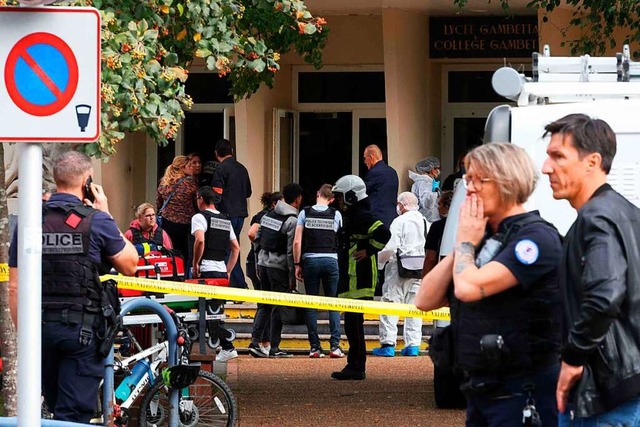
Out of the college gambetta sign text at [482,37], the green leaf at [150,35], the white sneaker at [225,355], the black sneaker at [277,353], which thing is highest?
the college gambetta sign text at [482,37]

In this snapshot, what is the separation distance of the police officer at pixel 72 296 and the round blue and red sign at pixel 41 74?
4.85 ft

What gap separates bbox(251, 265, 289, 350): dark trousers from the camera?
14156mm

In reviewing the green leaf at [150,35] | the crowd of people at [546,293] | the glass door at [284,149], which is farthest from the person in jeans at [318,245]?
the crowd of people at [546,293]

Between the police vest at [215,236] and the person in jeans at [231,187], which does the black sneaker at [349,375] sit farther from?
the person in jeans at [231,187]

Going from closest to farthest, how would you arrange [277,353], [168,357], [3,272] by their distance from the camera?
[3,272] < [168,357] < [277,353]

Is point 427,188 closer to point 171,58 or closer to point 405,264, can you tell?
point 405,264

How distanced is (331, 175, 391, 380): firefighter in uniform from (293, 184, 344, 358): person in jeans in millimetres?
467

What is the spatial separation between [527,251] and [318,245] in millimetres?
8653

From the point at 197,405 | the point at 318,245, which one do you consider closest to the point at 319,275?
the point at 318,245

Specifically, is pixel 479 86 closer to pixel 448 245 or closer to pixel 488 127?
pixel 448 245

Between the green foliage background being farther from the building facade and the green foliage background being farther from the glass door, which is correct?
the glass door

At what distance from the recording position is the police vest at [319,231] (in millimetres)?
13422

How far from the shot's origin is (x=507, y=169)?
4996 millimetres

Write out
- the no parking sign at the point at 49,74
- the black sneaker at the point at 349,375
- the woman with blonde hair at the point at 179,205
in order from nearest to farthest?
the no parking sign at the point at 49,74 < the black sneaker at the point at 349,375 < the woman with blonde hair at the point at 179,205
